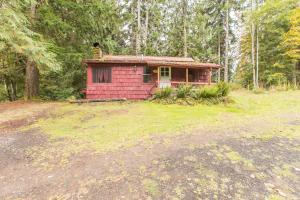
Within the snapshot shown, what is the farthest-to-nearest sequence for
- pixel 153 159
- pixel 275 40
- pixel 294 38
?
pixel 275 40
pixel 294 38
pixel 153 159

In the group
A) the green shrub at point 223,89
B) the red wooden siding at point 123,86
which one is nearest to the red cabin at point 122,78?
the red wooden siding at point 123,86

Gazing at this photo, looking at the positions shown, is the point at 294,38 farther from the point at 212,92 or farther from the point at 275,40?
the point at 212,92

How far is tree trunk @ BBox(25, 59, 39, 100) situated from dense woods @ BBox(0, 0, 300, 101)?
0.05 meters

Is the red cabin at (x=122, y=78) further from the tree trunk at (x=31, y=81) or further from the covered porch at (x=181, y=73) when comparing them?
the tree trunk at (x=31, y=81)

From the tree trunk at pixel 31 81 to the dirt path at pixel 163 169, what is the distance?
800 centimetres

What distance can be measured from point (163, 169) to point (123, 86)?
990cm

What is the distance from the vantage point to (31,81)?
1319 centimetres

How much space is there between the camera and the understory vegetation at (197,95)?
1159 cm

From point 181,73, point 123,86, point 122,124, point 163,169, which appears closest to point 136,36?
point 181,73

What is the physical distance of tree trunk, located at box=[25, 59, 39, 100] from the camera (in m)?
13.0

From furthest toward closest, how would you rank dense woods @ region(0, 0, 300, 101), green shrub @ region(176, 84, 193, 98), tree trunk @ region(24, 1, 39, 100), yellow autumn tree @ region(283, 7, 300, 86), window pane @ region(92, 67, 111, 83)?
yellow autumn tree @ region(283, 7, 300, 86)
window pane @ region(92, 67, 111, 83)
tree trunk @ region(24, 1, 39, 100)
green shrub @ region(176, 84, 193, 98)
dense woods @ region(0, 0, 300, 101)

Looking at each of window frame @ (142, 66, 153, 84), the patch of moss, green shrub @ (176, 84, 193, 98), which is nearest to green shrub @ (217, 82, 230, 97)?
green shrub @ (176, 84, 193, 98)

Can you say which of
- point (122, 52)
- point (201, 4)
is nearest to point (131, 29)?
point (122, 52)

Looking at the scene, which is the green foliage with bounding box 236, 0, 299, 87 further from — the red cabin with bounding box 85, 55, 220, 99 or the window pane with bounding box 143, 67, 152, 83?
the window pane with bounding box 143, 67, 152, 83
